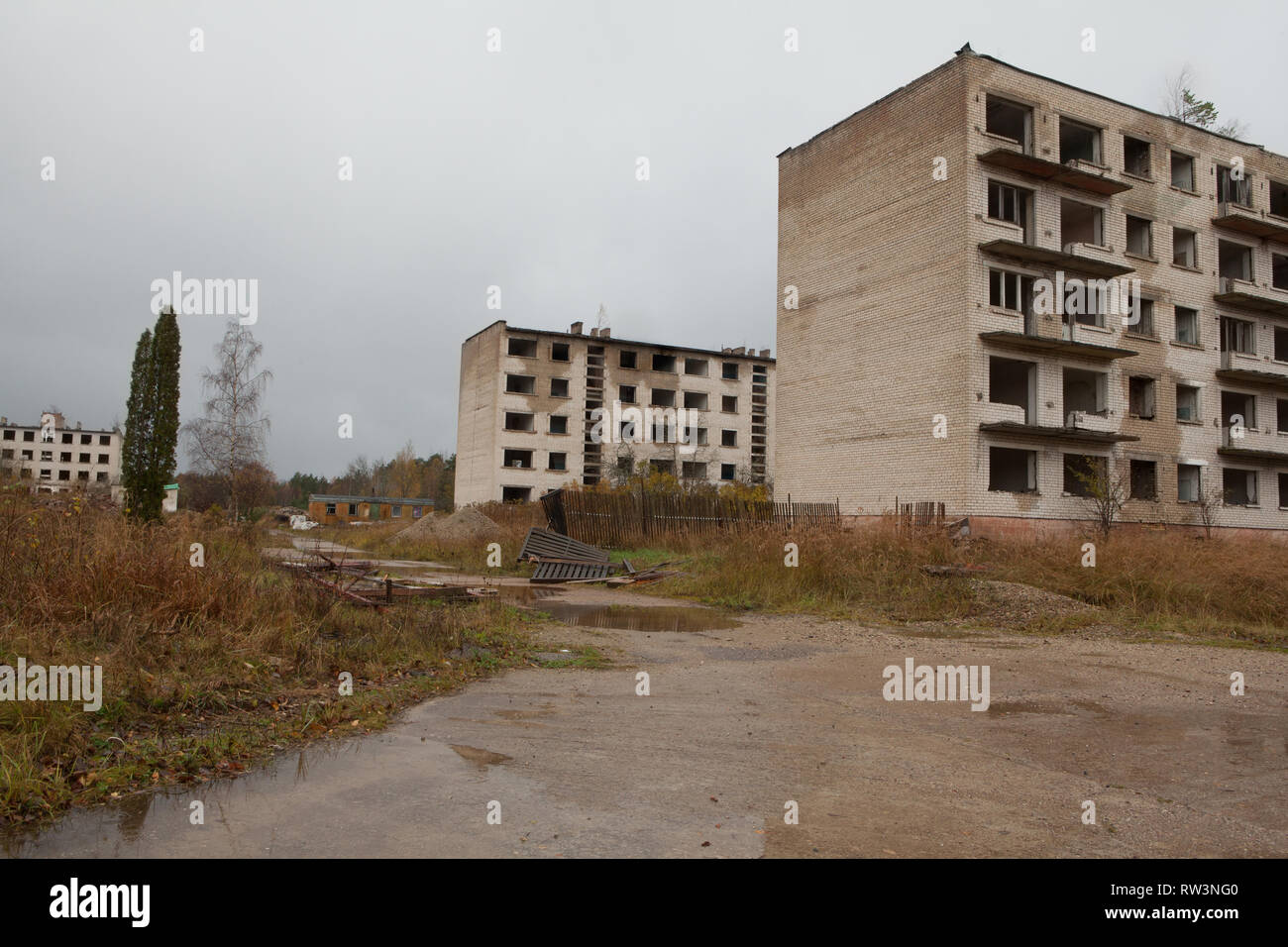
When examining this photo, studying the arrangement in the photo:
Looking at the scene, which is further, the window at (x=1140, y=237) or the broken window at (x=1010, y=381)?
the window at (x=1140, y=237)

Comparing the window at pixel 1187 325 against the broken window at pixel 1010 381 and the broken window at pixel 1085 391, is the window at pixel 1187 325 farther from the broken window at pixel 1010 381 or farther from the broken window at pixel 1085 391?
the broken window at pixel 1010 381

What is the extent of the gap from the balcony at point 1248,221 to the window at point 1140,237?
128 inches

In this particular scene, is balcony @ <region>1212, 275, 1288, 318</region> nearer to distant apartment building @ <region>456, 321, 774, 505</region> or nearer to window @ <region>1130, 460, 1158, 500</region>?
window @ <region>1130, 460, 1158, 500</region>

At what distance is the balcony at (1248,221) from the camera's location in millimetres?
29766

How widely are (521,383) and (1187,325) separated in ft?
121

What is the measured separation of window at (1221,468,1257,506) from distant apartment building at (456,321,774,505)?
30.5m

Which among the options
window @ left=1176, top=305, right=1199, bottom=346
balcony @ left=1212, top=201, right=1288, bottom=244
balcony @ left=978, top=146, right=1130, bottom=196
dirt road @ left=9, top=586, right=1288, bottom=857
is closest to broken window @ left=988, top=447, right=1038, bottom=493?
window @ left=1176, top=305, right=1199, bottom=346

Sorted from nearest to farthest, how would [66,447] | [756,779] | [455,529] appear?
[756,779] → [455,529] → [66,447]

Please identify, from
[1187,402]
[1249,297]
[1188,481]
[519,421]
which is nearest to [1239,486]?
[1188,481]

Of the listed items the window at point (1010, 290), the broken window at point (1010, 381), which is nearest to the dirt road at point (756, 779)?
the window at point (1010, 290)

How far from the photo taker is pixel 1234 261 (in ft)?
107

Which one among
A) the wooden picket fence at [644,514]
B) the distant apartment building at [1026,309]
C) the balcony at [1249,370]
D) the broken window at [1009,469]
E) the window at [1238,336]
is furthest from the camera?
the window at [1238,336]

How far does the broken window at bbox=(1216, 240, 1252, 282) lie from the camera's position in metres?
31.6

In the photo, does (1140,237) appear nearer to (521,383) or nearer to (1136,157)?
(1136,157)
